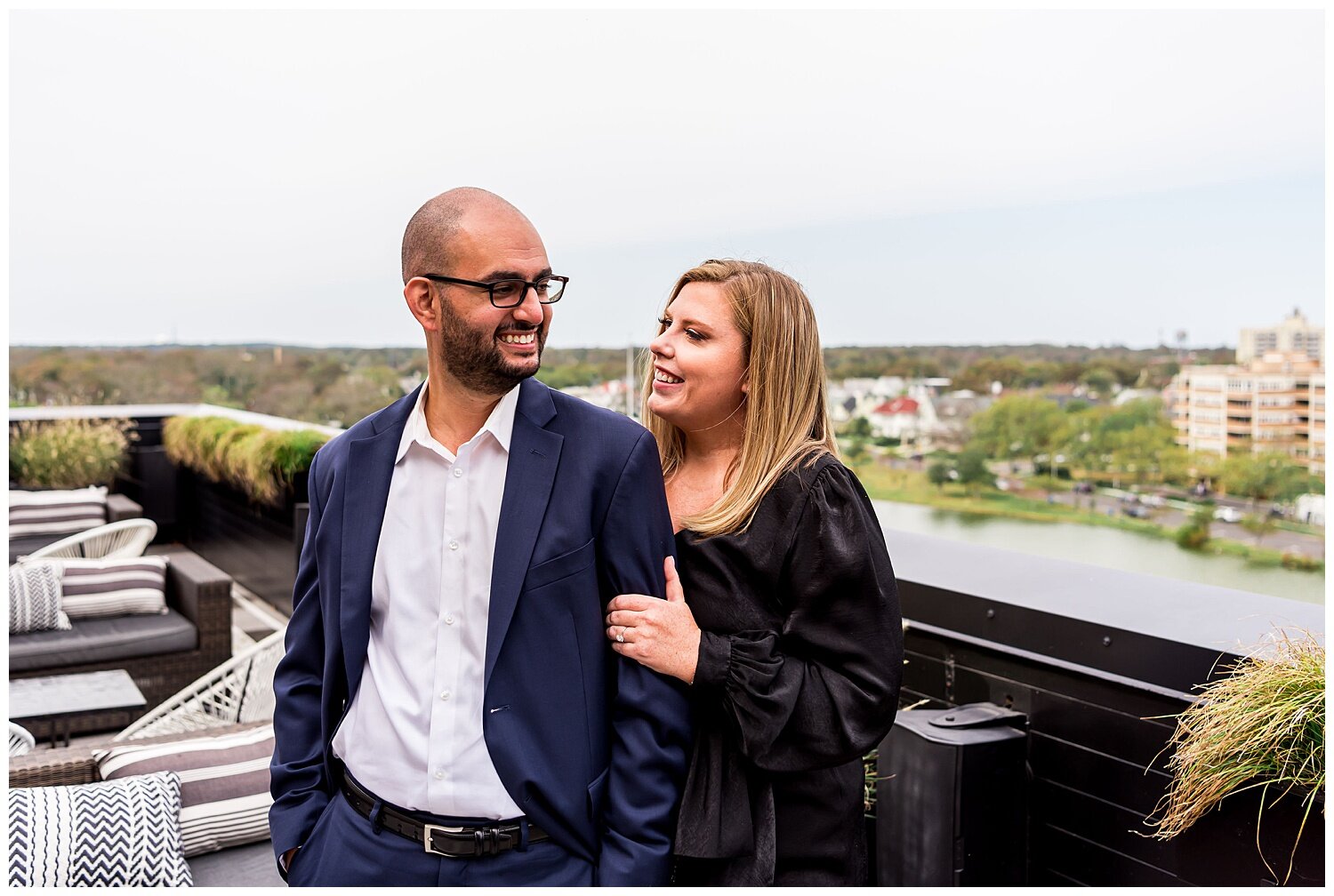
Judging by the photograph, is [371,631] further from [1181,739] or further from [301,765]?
[1181,739]

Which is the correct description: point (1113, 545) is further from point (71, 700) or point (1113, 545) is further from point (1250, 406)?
point (71, 700)

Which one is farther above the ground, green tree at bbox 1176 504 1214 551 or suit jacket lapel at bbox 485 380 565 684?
suit jacket lapel at bbox 485 380 565 684

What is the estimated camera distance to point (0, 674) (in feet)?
6.82

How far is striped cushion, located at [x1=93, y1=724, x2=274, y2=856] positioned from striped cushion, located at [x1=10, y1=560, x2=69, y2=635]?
2.16 meters

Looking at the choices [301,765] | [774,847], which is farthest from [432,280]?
[774,847]

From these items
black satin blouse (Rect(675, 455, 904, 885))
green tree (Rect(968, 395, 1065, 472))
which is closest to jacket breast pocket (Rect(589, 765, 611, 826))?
black satin blouse (Rect(675, 455, 904, 885))

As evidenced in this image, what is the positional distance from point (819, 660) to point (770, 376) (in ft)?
1.25

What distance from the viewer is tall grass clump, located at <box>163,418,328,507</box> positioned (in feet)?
21.4

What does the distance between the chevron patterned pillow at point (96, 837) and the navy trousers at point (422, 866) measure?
2.76 ft

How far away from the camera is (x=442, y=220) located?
1.32m

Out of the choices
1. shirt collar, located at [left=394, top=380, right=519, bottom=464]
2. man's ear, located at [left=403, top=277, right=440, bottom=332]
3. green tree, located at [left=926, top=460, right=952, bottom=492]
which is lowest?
green tree, located at [left=926, top=460, right=952, bottom=492]

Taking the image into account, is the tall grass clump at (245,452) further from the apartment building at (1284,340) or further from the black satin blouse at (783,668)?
the apartment building at (1284,340)

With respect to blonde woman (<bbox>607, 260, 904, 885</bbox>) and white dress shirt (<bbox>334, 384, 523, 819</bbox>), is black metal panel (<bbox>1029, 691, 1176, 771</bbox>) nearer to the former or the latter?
blonde woman (<bbox>607, 260, 904, 885</bbox>)

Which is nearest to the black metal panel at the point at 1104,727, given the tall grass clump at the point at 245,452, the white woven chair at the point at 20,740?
the white woven chair at the point at 20,740
